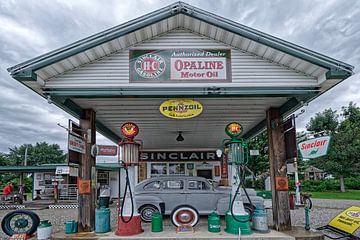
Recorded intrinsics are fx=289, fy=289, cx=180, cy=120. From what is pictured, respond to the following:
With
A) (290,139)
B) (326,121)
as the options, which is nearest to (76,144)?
(290,139)

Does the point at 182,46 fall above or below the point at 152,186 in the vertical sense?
above

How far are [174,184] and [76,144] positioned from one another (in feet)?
13.7

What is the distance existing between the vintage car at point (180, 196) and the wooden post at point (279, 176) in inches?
89.4

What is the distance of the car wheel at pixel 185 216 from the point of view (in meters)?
7.07

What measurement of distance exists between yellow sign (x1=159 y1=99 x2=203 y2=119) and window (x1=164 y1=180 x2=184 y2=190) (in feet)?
13.3

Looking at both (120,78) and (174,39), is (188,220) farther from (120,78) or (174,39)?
(174,39)

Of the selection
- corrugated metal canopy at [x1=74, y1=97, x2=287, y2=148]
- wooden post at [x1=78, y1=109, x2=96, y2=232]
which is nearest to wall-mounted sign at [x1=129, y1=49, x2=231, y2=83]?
corrugated metal canopy at [x1=74, y1=97, x2=287, y2=148]

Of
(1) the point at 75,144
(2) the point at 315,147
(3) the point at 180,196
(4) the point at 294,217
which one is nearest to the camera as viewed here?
(2) the point at 315,147

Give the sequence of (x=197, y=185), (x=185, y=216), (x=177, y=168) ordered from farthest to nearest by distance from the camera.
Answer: (x=177, y=168), (x=197, y=185), (x=185, y=216)

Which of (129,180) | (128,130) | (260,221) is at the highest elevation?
(128,130)

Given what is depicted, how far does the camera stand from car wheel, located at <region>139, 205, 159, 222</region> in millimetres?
8836

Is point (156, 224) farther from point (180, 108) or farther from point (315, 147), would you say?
point (315, 147)

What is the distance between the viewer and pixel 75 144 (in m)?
6.07

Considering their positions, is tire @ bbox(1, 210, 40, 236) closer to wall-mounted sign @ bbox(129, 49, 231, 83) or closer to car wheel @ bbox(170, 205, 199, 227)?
car wheel @ bbox(170, 205, 199, 227)
